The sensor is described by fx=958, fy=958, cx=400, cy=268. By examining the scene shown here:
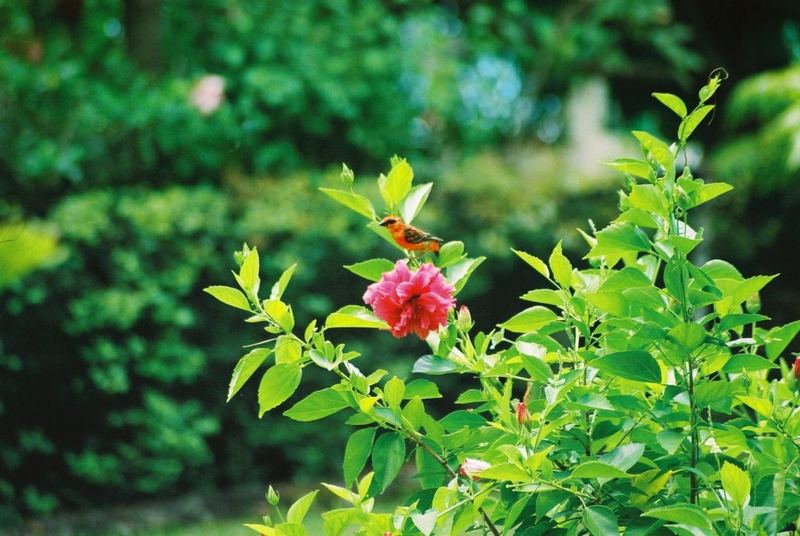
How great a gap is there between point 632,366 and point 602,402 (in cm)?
6

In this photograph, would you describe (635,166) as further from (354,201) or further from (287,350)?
(287,350)

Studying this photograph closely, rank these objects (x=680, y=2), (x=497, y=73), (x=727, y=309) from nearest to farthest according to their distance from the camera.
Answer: (x=727, y=309) → (x=497, y=73) → (x=680, y=2)

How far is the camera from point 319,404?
1.30 meters

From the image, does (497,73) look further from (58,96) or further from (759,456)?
(759,456)

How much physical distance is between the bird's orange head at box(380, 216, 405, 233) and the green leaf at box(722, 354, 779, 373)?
1.67ft

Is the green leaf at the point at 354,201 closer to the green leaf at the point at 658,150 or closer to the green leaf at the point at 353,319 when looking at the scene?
the green leaf at the point at 353,319

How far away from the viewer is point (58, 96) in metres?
5.54

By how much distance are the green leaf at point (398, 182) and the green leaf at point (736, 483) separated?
60cm

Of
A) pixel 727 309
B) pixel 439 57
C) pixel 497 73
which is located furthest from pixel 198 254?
pixel 497 73

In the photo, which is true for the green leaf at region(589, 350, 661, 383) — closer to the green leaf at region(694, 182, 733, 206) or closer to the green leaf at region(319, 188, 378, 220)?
the green leaf at region(694, 182, 733, 206)

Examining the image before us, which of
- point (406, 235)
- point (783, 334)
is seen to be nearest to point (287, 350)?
point (406, 235)

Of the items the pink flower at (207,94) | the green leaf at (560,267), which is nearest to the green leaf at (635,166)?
the green leaf at (560,267)

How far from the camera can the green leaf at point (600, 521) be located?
3.80 ft

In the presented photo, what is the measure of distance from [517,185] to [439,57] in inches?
58.4
